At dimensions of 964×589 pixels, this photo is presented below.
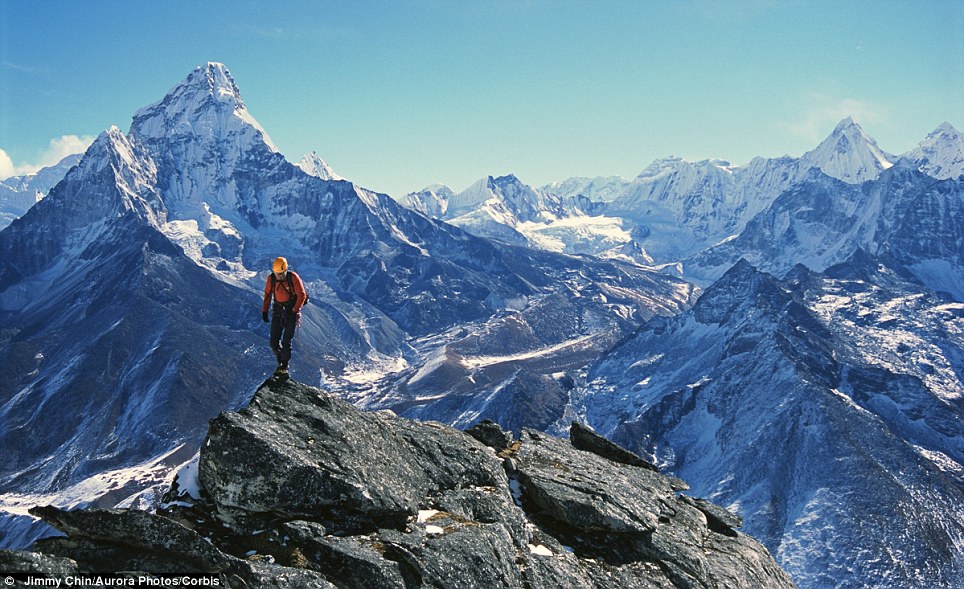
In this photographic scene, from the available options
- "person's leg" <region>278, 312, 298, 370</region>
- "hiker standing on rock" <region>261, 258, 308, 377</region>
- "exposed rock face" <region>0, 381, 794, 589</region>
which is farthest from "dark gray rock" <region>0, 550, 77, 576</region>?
"person's leg" <region>278, 312, 298, 370</region>

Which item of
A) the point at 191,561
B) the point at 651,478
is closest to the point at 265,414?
the point at 191,561

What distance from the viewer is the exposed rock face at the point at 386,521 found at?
2366cm

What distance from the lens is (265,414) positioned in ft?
103

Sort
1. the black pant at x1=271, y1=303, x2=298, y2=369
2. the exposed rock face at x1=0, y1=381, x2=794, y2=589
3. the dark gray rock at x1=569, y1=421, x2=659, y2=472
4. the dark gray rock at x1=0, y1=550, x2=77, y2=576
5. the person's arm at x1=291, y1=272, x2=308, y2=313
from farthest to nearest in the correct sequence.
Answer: the dark gray rock at x1=569, y1=421, x2=659, y2=472 → the black pant at x1=271, y1=303, x2=298, y2=369 → the person's arm at x1=291, y1=272, x2=308, y2=313 → the exposed rock face at x1=0, y1=381, x2=794, y2=589 → the dark gray rock at x1=0, y1=550, x2=77, y2=576

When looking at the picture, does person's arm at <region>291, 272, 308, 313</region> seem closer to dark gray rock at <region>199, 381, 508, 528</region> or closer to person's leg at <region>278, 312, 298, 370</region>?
person's leg at <region>278, 312, 298, 370</region>

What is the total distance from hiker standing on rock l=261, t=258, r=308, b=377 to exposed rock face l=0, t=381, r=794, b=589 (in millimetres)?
3972

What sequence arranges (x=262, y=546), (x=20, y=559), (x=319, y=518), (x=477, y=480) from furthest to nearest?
1. (x=477, y=480)
2. (x=319, y=518)
3. (x=262, y=546)
4. (x=20, y=559)

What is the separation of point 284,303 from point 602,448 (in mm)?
24883

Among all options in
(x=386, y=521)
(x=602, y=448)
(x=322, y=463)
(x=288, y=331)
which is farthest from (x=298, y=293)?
(x=602, y=448)

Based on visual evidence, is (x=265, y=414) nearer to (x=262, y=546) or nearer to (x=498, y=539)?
(x=262, y=546)

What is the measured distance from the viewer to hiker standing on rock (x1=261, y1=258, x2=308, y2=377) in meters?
36.2

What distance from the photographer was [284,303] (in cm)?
3681

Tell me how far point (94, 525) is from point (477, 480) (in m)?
17.7

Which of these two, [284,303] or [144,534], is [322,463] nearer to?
[144,534]
